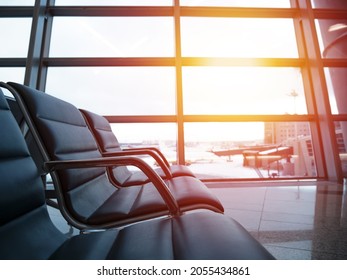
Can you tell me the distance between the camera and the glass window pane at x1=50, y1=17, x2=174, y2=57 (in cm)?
306

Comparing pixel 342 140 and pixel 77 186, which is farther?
pixel 342 140

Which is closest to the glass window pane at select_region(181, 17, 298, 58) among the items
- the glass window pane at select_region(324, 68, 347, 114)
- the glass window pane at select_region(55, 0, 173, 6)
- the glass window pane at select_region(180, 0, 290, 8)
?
the glass window pane at select_region(180, 0, 290, 8)

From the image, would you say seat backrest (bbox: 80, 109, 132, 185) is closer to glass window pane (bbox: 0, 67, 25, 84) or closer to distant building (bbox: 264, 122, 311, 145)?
glass window pane (bbox: 0, 67, 25, 84)

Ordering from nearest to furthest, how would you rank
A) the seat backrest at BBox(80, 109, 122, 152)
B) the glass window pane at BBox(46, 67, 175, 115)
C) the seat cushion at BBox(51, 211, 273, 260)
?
the seat cushion at BBox(51, 211, 273, 260) < the seat backrest at BBox(80, 109, 122, 152) < the glass window pane at BBox(46, 67, 175, 115)

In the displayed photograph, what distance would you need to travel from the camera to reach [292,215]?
1.69m

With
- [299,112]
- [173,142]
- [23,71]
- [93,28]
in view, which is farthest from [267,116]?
[23,71]

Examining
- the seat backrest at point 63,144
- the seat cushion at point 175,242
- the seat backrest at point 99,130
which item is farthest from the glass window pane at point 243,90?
the seat cushion at point 175,242

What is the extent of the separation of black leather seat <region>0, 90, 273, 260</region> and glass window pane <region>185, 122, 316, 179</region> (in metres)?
2.40

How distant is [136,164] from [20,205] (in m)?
0.34

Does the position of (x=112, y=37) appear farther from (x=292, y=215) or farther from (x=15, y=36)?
(x=292, y=215)

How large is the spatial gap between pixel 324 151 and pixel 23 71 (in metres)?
4.67

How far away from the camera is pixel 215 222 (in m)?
0.56

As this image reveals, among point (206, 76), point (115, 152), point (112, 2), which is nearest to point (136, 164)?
point (115, 152)
